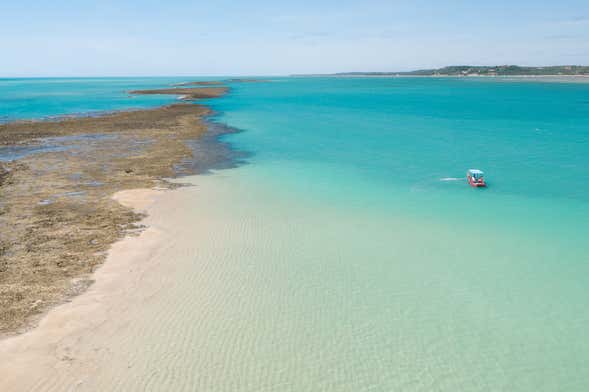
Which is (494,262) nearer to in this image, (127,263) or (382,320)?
(382,320)

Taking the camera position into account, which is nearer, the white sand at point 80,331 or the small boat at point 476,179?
the white sand at point 80,331

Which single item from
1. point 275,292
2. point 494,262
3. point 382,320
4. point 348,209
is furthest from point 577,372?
point 348,209

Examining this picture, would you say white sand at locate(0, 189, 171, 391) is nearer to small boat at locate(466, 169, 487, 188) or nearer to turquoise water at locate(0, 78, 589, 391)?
turquoise water at locate(0, 78, 589, 391)

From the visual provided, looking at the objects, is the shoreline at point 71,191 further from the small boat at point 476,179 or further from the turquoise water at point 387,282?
the small boat at point 476,179

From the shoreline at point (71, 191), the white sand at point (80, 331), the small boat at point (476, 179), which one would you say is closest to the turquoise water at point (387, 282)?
the small boat at point (476, 179)

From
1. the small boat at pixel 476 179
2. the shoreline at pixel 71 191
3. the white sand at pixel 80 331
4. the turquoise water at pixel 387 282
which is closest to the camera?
the white sand at pixel 80 331
